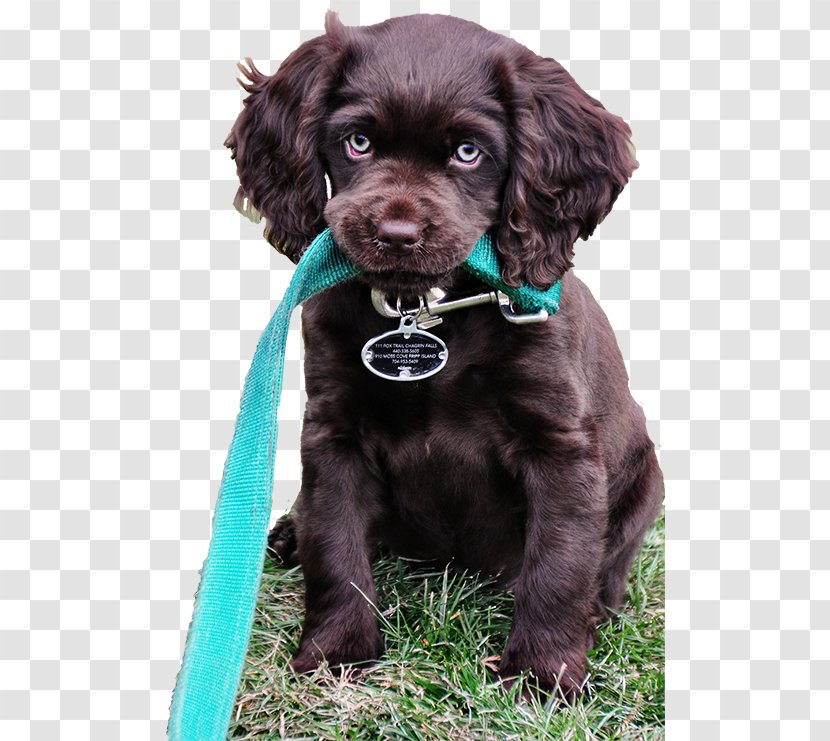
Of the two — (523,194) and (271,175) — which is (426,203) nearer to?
(523,194)

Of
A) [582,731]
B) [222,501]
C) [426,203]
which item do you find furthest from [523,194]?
[582,731]

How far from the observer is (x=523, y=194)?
423 centimetres

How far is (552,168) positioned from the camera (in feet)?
14.2

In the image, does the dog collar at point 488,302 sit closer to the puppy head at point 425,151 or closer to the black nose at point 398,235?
the puppy head at point 425,151

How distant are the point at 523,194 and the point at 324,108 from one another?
0.58 metres

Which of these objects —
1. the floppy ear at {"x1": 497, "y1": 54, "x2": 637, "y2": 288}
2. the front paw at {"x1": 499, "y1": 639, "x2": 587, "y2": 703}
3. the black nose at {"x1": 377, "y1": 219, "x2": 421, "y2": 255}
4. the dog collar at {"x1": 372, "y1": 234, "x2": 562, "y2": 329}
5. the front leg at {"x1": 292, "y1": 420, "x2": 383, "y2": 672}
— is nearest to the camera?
the black nose at {"x1": 377, "y1": 219, "x2": 421, "y2": 255}

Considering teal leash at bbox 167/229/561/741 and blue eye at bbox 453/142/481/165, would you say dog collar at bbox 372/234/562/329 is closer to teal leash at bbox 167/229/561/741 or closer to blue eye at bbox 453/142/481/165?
teal leash at bbox 167/229/561/741

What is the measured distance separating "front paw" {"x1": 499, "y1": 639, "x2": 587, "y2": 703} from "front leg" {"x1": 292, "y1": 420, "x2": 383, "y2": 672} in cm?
39

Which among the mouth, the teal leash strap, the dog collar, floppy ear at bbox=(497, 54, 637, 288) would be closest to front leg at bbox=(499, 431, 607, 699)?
the dog collar

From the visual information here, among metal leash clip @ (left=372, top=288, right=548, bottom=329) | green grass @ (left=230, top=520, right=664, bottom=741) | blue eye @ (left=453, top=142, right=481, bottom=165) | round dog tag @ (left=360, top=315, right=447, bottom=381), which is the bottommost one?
green grass @ (left=230, top=520, right=664, bottom=741)

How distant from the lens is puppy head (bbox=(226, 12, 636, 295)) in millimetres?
4051

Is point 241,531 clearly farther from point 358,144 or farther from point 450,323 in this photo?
point 358,144

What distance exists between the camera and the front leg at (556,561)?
450 centimetres

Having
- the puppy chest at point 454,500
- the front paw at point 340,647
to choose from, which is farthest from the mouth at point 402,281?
the front paw at point 340,647
